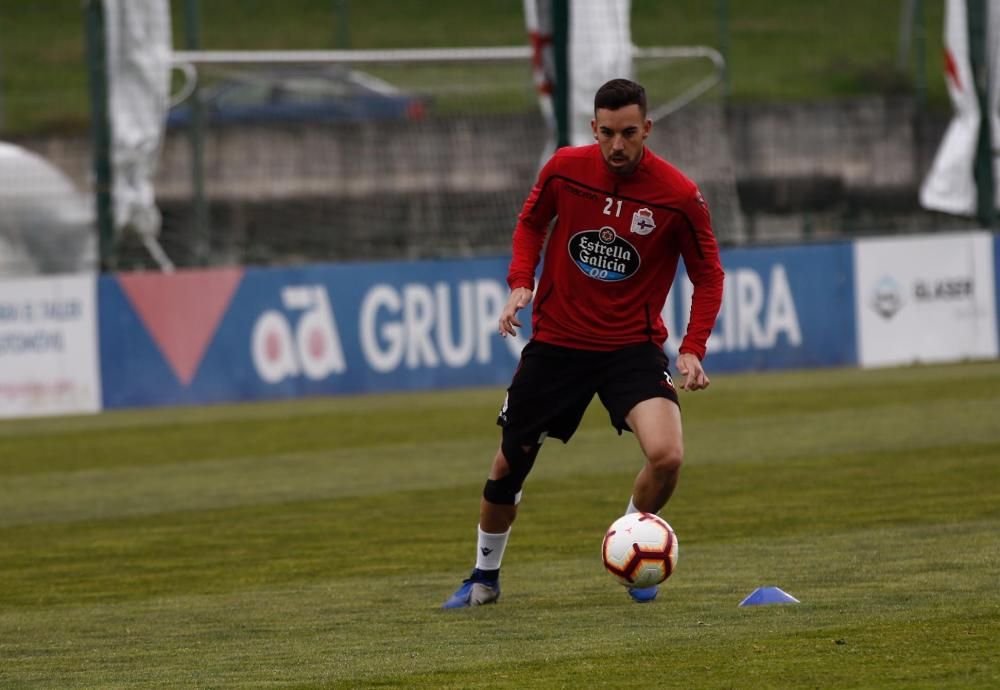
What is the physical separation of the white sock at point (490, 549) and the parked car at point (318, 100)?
687 inches

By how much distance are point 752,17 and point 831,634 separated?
23.0 metres

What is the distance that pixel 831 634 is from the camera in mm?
7055

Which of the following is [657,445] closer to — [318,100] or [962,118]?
[962,118]

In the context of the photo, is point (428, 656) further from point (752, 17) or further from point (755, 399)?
point (752, 17)

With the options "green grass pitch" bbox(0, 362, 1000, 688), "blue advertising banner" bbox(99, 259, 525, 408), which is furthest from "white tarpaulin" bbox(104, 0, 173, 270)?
"green grass pitch" bbox(0, 362, 1000, 688)

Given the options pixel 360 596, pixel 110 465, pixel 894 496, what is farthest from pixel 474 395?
pixel 360 596

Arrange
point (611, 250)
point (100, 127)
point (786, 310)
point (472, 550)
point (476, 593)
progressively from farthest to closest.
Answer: point (786, 310), point (100, 127), point (472, 550), point (476, 593), point (611, 250)

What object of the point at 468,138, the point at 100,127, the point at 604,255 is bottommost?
the point at 604,255

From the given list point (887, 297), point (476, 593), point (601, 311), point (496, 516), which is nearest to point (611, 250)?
point (601, 311)

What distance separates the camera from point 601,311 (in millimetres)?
8203

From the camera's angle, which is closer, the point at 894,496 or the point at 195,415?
the point at 894,496

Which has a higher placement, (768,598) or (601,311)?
(601,311)

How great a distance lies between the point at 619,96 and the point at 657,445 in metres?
1.36

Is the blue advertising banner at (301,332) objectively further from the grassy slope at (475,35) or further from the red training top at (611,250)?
the red training top at (611,250)
